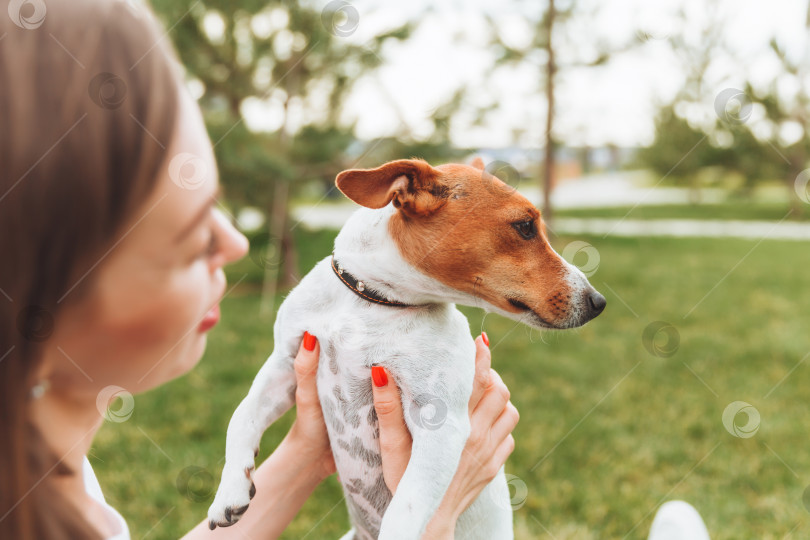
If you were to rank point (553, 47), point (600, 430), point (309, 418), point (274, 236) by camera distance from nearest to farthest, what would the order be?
1. point (309, 418)
2. point (600, 430)
3. point (274, 236)
4. point (553, 47)

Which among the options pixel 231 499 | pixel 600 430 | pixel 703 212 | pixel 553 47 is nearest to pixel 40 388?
pixel 231 499

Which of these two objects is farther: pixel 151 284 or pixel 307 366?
pixel 307 366

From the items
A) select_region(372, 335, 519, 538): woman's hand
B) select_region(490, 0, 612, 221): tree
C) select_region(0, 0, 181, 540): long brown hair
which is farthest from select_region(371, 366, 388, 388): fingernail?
select_region(490, 0, 612, 221): tree

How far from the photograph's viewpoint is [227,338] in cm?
521

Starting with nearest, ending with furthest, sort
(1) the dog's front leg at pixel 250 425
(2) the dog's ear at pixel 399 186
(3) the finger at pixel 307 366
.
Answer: (2) the dog's ear at pixel 399 186 < (1) the dog's front leg at pixel 250 425 < (3) the finger at pixel 307 366

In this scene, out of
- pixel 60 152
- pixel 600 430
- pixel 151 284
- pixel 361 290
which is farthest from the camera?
pixel 600 430

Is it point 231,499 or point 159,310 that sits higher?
point 159,310

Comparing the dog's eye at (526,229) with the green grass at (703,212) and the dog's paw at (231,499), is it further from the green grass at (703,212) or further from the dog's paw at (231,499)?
the green grass at (703,212)

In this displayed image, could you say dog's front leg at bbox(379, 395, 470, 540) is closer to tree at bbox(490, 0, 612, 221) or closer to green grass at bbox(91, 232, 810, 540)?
green grass at bbox(91, 232, 810, 540)

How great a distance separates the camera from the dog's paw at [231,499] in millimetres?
1477

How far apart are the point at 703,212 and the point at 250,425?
758 inches

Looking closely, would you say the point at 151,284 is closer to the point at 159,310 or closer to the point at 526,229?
the point at 159,310

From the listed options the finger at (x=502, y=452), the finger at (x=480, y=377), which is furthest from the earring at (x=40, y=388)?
the finger at (x=502, y=452)

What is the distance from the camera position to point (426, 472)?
1366 mm
